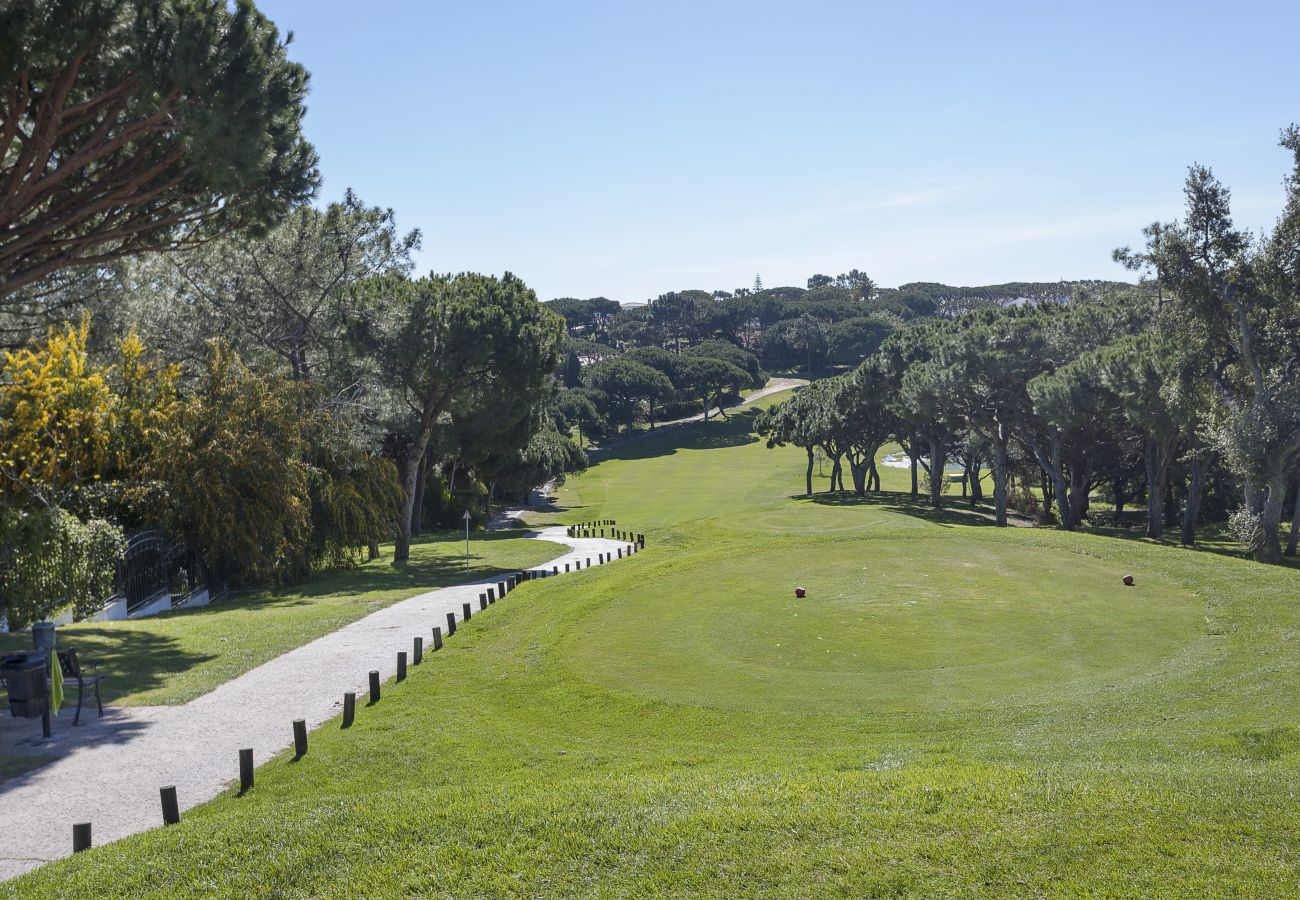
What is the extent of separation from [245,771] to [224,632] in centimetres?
1243

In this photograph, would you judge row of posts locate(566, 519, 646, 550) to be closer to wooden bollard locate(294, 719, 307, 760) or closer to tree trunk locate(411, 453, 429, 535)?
tree trunk locate(411, 453, 429, 535)

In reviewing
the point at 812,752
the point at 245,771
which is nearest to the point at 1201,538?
the point at 812,752

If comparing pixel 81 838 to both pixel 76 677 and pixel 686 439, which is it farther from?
pixel 686 439

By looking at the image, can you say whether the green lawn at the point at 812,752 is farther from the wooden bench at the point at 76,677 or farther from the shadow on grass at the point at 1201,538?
the shadow on grass at the point at 1201,538

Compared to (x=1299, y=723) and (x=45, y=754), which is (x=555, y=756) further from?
(x=1299, y=723)

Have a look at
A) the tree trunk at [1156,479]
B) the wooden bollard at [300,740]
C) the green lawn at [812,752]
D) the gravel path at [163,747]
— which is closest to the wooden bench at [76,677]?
the gravel path at [163,747]

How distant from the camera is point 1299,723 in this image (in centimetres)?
1388

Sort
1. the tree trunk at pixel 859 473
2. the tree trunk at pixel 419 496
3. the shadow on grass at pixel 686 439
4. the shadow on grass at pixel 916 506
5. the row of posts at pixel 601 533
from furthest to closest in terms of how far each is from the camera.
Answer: the shadow on grass at pixel 686 439
the tree trunk at pixel 859 473
the shadow on grass at pixel 916 506
the tree trunk at pixel 419 496
the row of posts at pixel 601 533

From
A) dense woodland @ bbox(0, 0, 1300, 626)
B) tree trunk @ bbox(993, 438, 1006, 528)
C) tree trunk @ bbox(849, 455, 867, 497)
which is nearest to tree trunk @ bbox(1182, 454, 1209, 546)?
dense woodland @ bbox(0, 0, 1300, 626)

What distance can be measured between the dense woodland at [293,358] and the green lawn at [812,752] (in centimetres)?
1192

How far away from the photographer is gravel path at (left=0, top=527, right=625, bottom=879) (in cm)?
1234

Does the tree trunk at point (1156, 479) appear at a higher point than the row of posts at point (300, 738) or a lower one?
higher

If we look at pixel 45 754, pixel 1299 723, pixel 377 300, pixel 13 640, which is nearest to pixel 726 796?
pixel 1299 723

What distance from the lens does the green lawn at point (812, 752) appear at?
9430 mm
